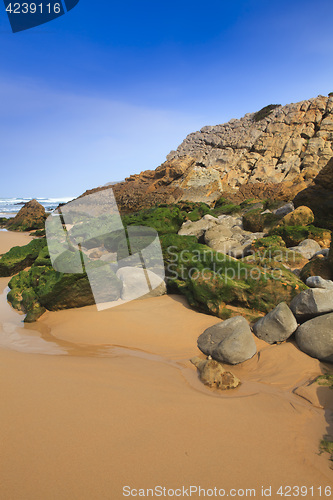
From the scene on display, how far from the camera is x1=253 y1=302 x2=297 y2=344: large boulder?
156 inches

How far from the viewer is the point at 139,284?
587 cm

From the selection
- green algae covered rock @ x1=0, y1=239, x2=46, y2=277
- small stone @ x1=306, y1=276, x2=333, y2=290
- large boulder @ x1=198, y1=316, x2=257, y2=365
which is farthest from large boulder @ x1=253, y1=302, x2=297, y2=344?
green algae covered rock @ x1=0, y1=239, x2=46, y2=277

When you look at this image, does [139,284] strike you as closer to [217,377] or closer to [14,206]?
[217,377]

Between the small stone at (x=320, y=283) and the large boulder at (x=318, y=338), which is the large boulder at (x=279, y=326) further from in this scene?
the small stone at (x=320, y=283)

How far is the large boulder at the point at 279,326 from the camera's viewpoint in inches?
156

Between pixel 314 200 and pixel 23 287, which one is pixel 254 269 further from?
pixel 314 200

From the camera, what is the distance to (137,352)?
12.7 feet

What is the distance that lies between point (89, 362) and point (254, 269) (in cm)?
332

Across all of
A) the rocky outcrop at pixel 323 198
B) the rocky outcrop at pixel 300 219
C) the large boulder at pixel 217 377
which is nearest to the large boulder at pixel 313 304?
the large boulder at pixel 217 377

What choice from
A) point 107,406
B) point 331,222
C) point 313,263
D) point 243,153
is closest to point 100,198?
point 243,153

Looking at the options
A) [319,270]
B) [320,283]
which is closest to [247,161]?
[319,270]

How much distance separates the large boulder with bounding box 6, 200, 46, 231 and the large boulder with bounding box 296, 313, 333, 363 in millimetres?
22661

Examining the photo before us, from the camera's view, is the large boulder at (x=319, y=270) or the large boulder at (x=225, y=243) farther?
the large boulder at (x=225, y=243)

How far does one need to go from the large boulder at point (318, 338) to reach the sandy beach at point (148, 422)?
4.3 inches
